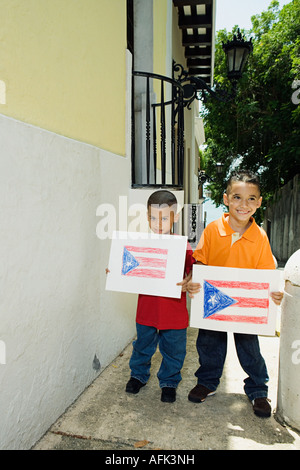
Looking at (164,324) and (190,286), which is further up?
(190,286)

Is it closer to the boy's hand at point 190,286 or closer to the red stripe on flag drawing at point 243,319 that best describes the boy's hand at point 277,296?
the red stripe on flag drawing at point 243,319

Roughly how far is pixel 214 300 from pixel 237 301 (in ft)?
0.47

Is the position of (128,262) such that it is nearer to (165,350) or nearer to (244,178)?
(165,350)

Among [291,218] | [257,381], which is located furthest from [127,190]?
[291,218]

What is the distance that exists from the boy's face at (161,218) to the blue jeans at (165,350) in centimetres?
72

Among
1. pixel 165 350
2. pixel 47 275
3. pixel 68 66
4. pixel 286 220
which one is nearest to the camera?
pixel 47 275

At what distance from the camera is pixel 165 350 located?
2580 mm

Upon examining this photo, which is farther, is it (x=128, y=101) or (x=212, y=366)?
(x=128, y=101)

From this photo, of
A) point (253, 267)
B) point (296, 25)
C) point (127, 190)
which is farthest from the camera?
point (296, 25)

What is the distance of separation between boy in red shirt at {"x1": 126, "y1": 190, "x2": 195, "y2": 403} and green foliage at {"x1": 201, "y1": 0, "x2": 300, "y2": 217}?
22.8 ft

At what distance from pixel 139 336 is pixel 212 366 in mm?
566

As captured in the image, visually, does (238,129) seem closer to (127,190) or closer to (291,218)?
(291,218)

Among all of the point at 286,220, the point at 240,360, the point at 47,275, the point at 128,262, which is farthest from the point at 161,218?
the point at 286,220

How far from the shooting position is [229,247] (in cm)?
238
